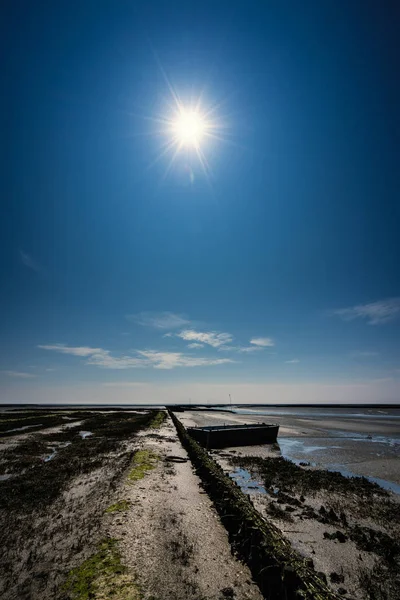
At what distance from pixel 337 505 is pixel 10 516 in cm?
1343

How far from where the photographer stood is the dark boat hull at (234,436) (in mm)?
27906

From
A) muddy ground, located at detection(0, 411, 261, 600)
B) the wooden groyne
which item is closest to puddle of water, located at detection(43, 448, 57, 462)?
muddy ground, located at detection(0, 411, 261, 600)

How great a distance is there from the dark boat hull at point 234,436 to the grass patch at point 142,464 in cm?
824

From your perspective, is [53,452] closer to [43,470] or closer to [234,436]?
[43,470]

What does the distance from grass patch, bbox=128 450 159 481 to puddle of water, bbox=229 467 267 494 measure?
5061 mm

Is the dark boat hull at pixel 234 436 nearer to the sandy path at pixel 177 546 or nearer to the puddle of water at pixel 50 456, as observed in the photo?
the puddle of water at pixel 50 456

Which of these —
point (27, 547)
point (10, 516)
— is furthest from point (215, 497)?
point (10, 516)

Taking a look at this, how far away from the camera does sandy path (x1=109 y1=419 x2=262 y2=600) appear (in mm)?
6219

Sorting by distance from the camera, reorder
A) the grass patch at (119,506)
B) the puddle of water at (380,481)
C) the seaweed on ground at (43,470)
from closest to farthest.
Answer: the grass patch at (119,506), the seaweed on ground at (43,470), the puddle of water at (380,481)

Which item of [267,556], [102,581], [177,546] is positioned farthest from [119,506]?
[267,556]

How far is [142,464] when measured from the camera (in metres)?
17.6

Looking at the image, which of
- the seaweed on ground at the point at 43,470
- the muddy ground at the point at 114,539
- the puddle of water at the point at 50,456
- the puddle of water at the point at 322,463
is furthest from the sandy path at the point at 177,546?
the puddle of water at the point at 50,456

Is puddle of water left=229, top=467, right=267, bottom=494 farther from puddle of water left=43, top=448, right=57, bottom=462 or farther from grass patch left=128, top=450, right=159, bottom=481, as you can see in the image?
puddle of water left=43, top=448, right=57, bottom=462

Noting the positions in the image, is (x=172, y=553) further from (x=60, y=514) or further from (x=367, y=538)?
(x=367, y=538)
